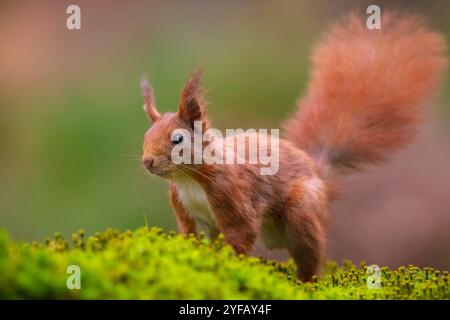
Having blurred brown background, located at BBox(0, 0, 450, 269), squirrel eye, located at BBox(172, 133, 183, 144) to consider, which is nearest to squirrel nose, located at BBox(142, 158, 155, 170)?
squirrel eye, located at BBox(172, 133, 183, 144)

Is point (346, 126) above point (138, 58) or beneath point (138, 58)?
beneath

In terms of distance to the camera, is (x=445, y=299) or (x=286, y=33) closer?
(x=445, y=299)

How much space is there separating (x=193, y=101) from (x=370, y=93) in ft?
4.57

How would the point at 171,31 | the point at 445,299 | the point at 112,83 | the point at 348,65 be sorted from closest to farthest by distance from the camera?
the point at 445,299, the point at 348,65, the point at 112,83, the point at 171,31

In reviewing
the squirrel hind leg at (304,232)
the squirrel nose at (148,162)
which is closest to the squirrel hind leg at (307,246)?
the squirrel hind leg at (304,232)

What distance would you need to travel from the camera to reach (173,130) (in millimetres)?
3080

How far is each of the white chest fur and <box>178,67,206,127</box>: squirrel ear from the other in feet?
0.97

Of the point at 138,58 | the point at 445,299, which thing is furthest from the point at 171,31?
the point at 445,299

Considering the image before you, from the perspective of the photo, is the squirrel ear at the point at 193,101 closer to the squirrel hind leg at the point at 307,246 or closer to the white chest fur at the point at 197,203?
the white chest fur at the point at 197,203

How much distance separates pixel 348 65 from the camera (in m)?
4.03

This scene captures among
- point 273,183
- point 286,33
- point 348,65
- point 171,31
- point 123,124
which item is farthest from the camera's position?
point 286,33

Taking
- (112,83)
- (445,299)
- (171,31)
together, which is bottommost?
(445,299)

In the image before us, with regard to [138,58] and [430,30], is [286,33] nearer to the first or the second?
[138,58]

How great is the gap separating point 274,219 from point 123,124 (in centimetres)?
277
